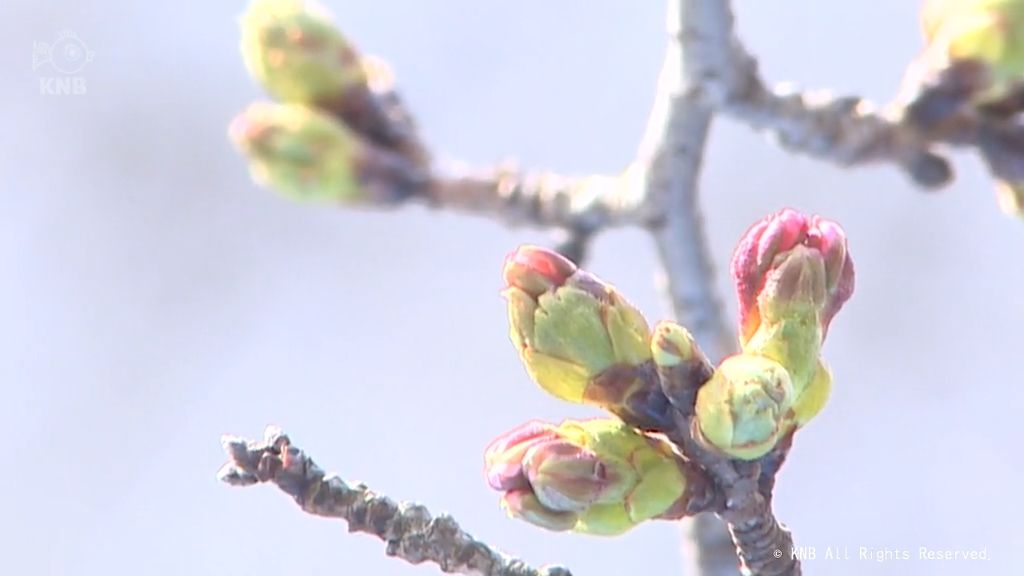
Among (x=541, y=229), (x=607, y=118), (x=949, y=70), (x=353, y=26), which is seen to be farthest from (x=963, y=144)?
(x=353, y=26)

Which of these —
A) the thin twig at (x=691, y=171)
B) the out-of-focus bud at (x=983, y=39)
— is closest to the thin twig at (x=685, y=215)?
the thin twig at (x=691, y=171)

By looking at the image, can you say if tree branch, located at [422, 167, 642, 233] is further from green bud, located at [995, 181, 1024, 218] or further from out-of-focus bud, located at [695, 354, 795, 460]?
out-of-focus bud, located at [695, 354, 795, 460]

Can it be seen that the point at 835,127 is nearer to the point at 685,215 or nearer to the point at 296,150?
the point at 685,215

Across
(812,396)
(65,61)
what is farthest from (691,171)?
(65,61)

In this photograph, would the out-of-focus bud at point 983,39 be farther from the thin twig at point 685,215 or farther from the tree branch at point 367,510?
the tree branch at point 367,510

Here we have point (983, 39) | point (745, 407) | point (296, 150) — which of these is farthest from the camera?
point (296, 150)
